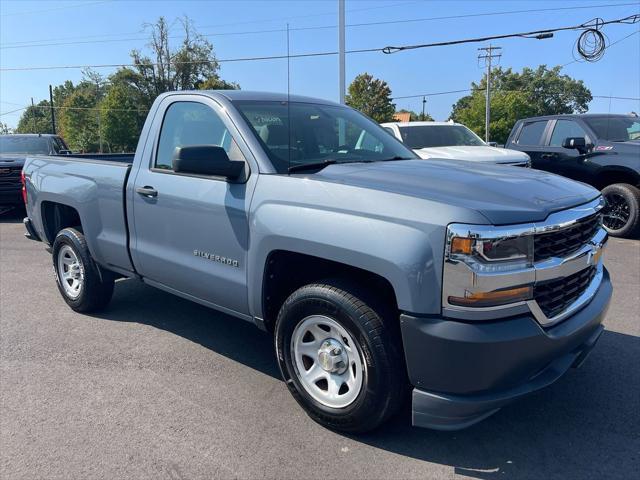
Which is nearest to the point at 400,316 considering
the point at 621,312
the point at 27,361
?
the point at 27,361

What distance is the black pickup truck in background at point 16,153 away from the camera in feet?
36.3

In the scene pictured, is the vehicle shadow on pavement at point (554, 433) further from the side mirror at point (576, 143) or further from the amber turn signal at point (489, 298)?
the side mirror at point (576, 143)

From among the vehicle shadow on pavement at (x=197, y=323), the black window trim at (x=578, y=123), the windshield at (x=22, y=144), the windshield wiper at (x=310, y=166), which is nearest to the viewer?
the windshield wiper at (x=310, y=166)

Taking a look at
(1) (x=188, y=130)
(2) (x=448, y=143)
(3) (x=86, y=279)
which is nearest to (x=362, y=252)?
(1) (x=188, y=130)

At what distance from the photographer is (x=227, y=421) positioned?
3234 mm

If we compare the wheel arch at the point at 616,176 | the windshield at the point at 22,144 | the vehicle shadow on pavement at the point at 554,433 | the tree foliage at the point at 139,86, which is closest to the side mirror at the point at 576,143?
the wheel arch at the point at 616,176

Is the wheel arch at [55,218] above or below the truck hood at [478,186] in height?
below

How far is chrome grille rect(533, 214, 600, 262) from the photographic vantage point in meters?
2.62

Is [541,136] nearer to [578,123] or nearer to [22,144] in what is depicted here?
[578,123]

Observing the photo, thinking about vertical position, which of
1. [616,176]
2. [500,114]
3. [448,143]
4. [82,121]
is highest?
[500,114]

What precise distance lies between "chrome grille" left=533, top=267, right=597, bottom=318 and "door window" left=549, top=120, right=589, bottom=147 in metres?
7.06

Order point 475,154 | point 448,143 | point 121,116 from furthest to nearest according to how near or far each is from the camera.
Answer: point 121,116, point 448,143, point 475,154

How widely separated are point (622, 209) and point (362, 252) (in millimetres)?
7548

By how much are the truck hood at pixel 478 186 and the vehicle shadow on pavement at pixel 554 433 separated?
4.15 feet
